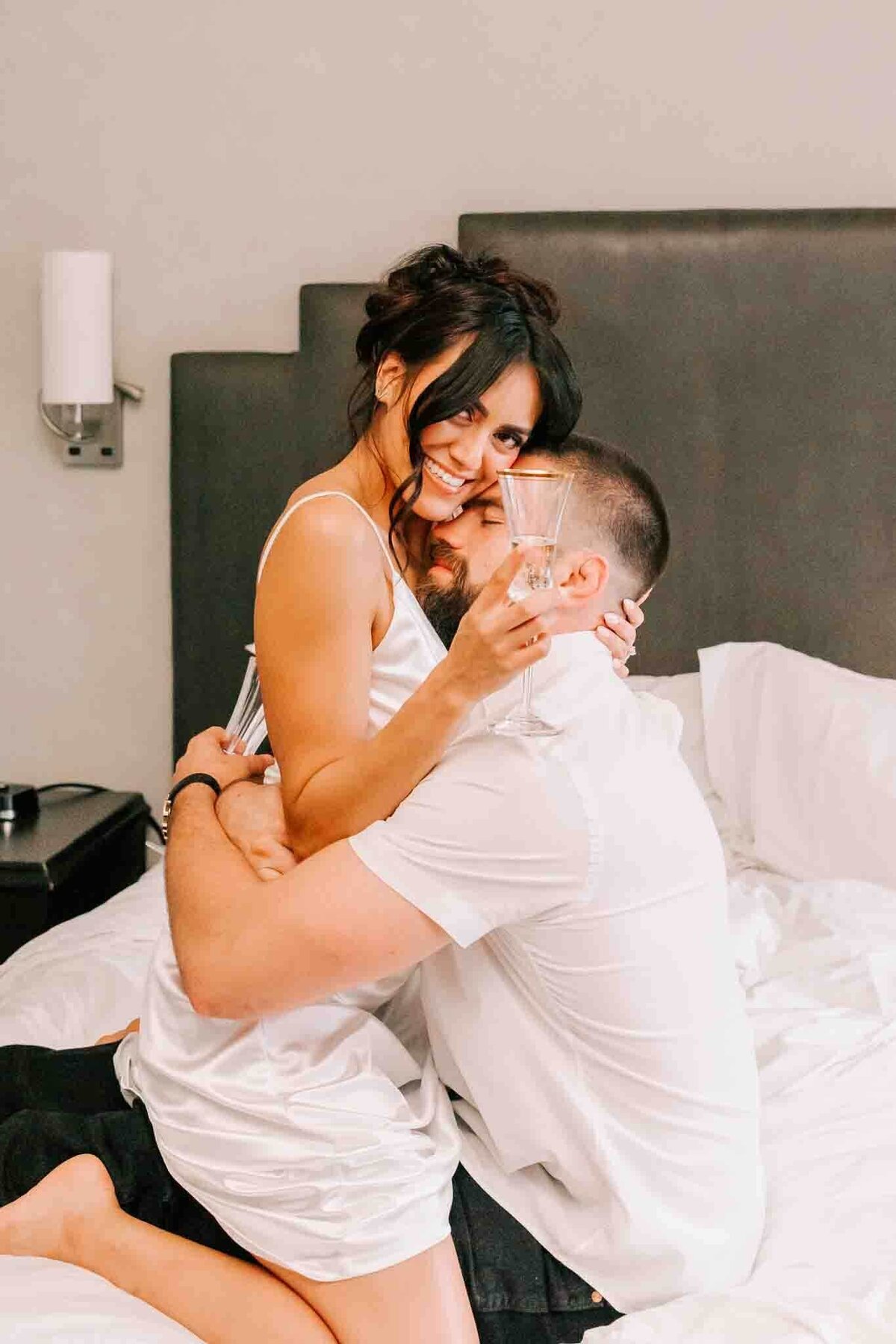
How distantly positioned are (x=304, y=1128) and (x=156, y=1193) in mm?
183

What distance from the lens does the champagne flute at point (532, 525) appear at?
1.08 m

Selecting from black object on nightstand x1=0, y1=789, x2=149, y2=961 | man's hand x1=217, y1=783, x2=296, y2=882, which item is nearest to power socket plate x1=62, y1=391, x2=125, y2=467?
black object on nightstand x1=0, y1=789, x2=149, y2=961

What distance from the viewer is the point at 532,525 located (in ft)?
3.63

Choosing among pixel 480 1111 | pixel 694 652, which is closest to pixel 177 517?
pixel 694 652

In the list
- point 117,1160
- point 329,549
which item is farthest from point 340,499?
point 117,1160

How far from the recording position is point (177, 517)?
272cm

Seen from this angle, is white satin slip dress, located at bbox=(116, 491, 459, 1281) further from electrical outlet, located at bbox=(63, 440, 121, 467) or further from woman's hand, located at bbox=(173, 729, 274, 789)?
electrical outlet, located at bbox=(63, 440, 121, 467)

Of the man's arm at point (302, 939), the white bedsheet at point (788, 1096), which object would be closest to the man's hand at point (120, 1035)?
the white bedsheet at point (788, 1096)

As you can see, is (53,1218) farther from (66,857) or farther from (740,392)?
(740,392)

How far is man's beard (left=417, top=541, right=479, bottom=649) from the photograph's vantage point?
1.45 meters

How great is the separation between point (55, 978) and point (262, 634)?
75 centimetres

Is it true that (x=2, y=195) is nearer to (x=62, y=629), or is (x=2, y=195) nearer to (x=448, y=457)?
(x=62, y=629)

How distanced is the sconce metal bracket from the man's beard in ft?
4.72

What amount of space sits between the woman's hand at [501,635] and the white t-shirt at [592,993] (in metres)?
0.07
